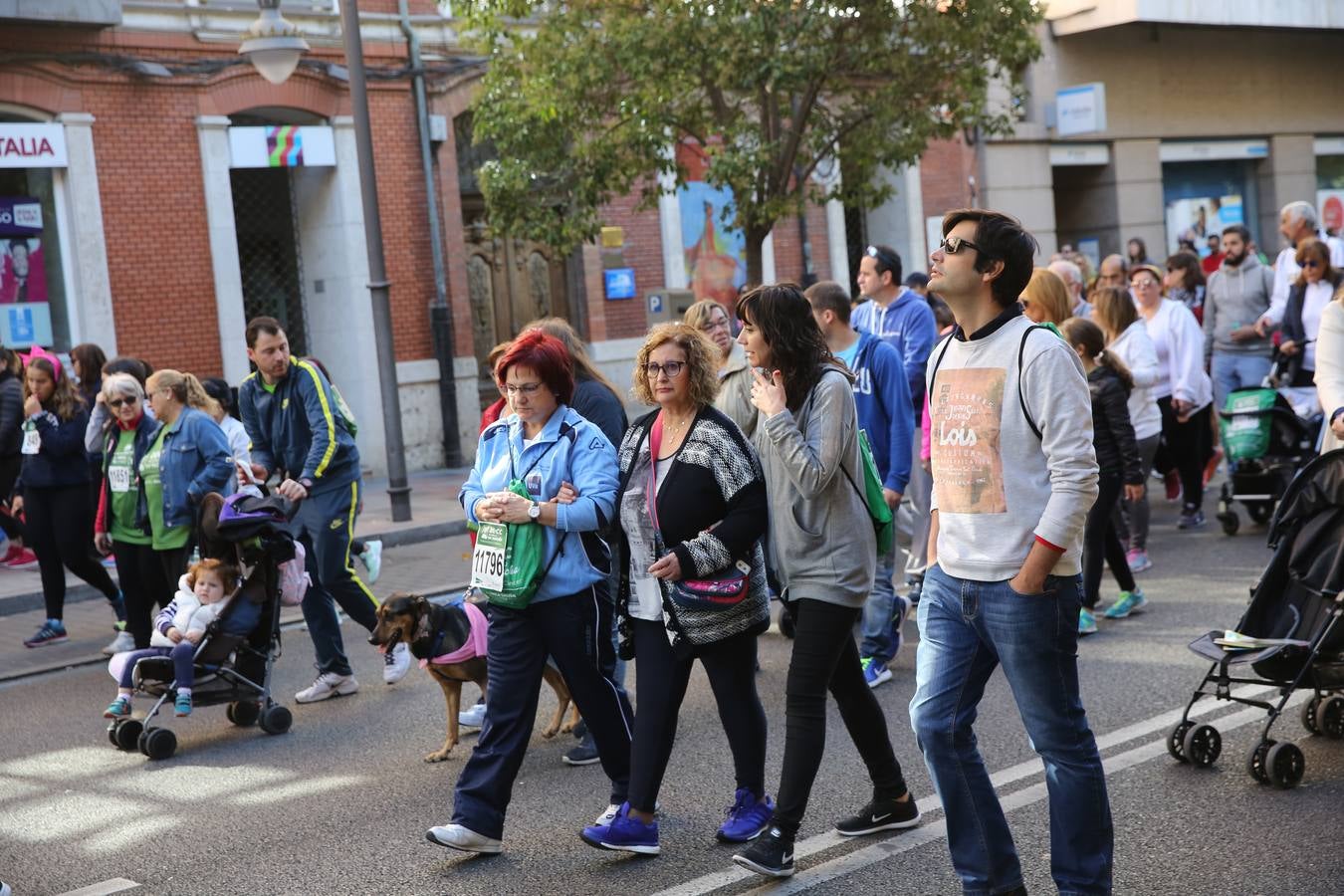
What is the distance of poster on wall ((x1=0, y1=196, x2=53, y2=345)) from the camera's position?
1694cm

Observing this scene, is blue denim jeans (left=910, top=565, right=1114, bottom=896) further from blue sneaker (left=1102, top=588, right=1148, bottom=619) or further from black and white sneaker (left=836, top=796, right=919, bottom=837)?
blue sneaker (left=1102, top=588, right=1148, bottom=619)

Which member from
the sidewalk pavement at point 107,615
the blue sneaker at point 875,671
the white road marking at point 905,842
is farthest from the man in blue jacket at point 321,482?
the white road marking at point 905,842

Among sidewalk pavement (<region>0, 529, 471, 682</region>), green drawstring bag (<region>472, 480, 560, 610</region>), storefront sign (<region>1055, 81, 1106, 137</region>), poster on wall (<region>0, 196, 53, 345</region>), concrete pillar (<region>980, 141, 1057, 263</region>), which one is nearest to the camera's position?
green drawstring bag (<region>472, 480, 560, 610</region>)

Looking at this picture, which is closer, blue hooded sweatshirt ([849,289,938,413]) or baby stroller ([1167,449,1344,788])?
baby stroller ([1167,449,1344,788])

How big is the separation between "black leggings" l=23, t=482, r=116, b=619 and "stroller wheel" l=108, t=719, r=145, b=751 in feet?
10.5

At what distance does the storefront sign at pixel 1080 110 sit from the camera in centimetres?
2553

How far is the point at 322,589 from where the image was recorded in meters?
8.40

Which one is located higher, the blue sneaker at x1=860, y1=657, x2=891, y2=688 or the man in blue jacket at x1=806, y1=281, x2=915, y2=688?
the man in blue jacket at x1=806, y1=281, x2=915, y2=688

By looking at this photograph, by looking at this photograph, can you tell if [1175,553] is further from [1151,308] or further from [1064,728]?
[1064,728]

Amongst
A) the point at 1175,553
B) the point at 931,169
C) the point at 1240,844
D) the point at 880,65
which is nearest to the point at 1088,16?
the point at 931,169

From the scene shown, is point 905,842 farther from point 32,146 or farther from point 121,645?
point 32,146

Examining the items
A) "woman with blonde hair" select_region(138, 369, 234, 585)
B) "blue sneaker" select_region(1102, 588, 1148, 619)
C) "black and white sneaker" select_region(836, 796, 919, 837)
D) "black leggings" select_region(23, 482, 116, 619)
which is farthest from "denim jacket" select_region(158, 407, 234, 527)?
"blue sneaker" select_region(1102, 588, 1148, 619)

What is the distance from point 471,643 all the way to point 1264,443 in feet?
21.2

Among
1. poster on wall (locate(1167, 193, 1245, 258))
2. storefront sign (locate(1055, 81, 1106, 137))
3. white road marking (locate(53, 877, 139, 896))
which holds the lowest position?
white road marking (locate(53, 877, 139, 896))
